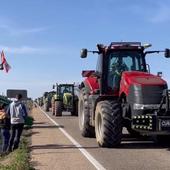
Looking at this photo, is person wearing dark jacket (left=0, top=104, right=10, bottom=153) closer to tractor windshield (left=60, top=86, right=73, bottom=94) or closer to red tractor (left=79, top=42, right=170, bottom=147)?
red tractor (left=79, top=42, right=170, bottom=147)

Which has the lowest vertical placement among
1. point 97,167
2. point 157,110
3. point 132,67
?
point 97,167

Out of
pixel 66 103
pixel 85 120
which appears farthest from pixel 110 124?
pixel 66 103

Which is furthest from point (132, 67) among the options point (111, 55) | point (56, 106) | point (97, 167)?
point (56, 106)

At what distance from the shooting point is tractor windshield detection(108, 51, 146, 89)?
1859 centimetres

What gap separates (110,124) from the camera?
1647 cm

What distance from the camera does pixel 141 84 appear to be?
1664 centimetres

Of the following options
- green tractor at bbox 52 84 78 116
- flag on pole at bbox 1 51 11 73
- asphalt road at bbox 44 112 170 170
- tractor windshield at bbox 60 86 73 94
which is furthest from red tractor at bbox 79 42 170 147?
tractor windshield at bbox 60 86 73 94

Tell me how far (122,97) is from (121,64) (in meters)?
1.40

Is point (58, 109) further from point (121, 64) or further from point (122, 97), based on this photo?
point (122, 97)

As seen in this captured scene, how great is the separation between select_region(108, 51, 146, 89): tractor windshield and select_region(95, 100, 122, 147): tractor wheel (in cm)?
175

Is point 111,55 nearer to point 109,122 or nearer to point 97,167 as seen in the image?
point 109,122

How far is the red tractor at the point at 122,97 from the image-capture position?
1596 centimetres

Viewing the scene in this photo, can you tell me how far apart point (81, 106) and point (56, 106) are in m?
20.9

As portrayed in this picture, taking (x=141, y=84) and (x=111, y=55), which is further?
(x=111, y=55)
